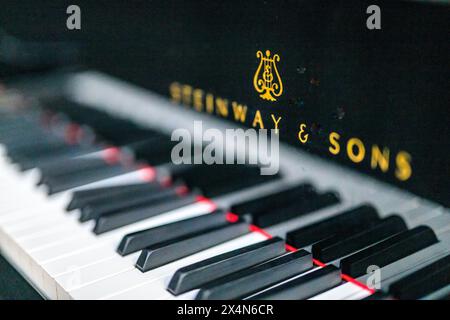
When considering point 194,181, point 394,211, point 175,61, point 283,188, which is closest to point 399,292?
point 394,211

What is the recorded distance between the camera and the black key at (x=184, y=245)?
4.39ft

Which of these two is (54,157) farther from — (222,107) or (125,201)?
(222,107)

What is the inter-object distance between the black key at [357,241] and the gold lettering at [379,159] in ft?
0.38

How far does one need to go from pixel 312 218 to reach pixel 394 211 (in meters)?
0.18

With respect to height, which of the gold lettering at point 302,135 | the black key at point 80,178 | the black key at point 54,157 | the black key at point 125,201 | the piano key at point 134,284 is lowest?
the piano key at point 134,284

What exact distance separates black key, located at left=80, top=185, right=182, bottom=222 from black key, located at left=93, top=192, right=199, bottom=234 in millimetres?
23

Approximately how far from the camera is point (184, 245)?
54.2 inches

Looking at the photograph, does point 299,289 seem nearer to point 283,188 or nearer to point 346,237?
point 346,237

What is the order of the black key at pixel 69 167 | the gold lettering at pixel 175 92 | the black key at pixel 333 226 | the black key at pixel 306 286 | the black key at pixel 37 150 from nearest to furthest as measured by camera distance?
the black key at pixel 306 286 → the black key at pixel 333 226 → the gold lettering at pixel 175 92 → the black key at pixel 69 167 → the black key at pixel 37 150

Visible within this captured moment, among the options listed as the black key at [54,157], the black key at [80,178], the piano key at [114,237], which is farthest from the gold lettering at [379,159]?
the black key at [54,157]

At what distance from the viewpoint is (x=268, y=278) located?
1.25m

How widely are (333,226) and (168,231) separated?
35 cm

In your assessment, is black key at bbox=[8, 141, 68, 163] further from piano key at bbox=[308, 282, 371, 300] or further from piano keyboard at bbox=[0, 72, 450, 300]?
piano key at bbox=[308, 282, 371, 300]

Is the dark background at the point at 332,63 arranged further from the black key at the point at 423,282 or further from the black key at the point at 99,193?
the black key at the point at 99,193
